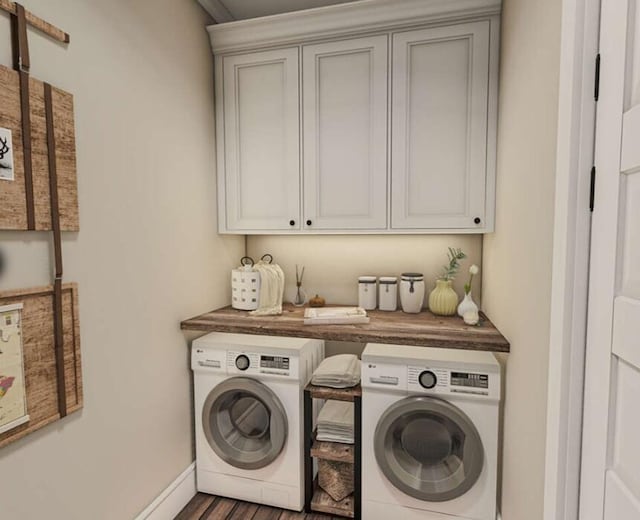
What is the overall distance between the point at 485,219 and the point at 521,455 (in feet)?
3.68

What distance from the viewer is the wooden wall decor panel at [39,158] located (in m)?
1.17

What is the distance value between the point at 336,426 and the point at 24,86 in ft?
6.42

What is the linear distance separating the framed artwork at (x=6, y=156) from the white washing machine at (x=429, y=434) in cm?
157

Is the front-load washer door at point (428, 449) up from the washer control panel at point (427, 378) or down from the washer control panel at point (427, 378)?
down

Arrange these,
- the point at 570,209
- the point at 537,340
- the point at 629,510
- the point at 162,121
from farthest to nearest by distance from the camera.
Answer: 1. the point at 162,121
2. the point at 537,340
3. the point at 570,209
4. the point at 629,510

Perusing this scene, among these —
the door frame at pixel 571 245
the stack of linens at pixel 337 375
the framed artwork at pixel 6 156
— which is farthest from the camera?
the stack of linens at pixel 337 375

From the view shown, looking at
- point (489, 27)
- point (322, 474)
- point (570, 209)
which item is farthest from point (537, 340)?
point (489, 27)

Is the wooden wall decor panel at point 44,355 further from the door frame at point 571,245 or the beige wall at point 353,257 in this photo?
the door frame at point 571,245

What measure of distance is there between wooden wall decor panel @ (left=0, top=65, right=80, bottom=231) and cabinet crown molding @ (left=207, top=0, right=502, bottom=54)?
1.17 metres

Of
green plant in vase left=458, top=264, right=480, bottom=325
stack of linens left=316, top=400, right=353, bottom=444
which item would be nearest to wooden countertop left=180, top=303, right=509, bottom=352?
green plant in vase left=458, top=264, right=480, bottom=325

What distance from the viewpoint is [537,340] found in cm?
125

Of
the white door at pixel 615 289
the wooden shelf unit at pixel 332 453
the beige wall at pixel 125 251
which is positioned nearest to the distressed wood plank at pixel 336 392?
the wooden shelf unit at pixel 332 453

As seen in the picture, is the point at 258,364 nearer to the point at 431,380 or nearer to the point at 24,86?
the point at 431,380

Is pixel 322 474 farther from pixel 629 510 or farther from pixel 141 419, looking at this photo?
pixel 629 510
